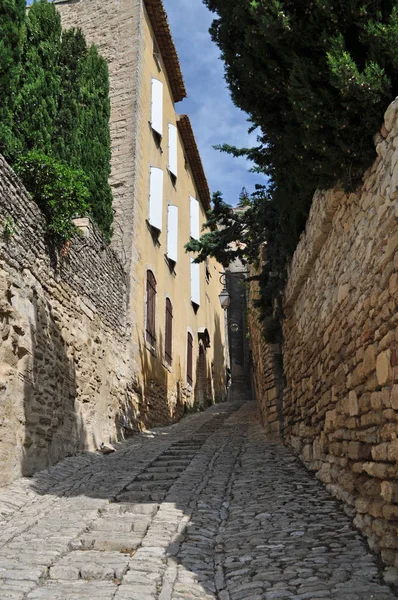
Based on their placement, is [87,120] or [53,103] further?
[87,120]

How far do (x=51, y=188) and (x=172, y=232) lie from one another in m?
8.02

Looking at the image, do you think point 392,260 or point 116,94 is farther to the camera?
point 116,94

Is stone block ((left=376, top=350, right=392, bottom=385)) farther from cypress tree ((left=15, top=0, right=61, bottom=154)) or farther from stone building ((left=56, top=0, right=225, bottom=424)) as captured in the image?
stone building ((left=56, top=0, right=225, bottom=424))

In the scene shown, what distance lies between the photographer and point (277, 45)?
4.49 meters

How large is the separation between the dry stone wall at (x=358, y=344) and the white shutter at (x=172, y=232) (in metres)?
8.82

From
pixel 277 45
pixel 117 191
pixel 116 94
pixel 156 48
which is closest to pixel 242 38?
pixel 277 45

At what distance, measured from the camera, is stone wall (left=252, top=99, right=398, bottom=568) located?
140 inches

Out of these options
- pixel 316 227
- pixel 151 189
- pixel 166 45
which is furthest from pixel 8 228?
pixel 166 45

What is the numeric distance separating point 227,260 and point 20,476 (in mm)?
6320

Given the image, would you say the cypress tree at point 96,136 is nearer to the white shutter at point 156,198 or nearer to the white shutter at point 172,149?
the white shutter at point 156,198

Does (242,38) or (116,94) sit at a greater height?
(116,94)

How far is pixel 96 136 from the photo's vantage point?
1159cm

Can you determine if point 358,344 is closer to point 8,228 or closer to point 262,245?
point 8,228

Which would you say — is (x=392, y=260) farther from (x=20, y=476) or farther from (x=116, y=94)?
(x=116, y=94)
